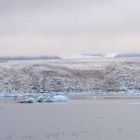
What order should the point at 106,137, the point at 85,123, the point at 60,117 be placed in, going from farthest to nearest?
the point at 60,117
the point at 85,123
the point at 106,137

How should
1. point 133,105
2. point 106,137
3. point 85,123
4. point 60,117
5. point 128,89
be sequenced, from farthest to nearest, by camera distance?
1. point 128,89
2. point 133,105
3. point 60,117
4. point 85,123
5. point 106,137

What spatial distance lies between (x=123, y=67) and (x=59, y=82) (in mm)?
8436

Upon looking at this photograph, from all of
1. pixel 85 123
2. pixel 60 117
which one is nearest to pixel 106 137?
pixel 85 123

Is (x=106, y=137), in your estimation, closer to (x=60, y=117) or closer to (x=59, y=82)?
(x=60, y=117)

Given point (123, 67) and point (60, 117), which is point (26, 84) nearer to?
point (123, 67)

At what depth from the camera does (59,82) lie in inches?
2972

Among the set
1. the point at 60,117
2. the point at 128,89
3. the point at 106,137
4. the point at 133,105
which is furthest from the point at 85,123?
the point at 128,89

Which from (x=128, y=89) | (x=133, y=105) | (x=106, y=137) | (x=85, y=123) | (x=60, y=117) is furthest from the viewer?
(x=128, y=89)

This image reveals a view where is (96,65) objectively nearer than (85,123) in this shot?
No

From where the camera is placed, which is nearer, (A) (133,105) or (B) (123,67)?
(A) (133,105)

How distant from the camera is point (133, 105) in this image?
54.2 meters

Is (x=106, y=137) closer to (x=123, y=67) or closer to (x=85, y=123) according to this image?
(x=85, y=123)

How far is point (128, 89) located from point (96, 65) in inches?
211

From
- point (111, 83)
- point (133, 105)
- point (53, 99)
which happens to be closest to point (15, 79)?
point (111, 83)
